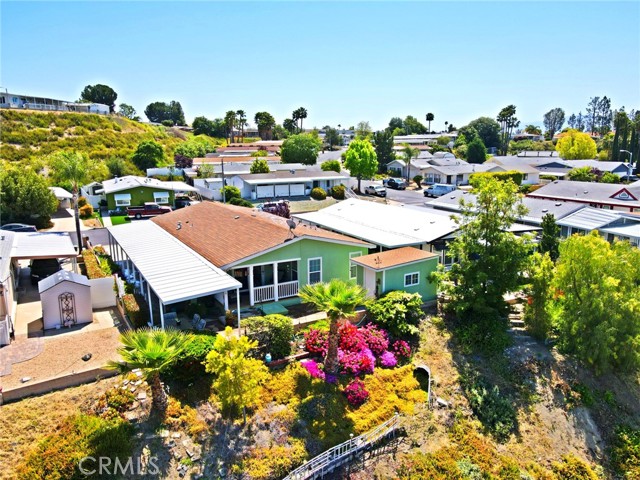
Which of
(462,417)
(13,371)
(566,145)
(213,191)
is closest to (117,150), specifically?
(213,191)

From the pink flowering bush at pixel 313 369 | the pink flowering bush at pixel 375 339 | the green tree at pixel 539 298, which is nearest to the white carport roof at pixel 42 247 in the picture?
the pink flowering bush at pixel 313 369

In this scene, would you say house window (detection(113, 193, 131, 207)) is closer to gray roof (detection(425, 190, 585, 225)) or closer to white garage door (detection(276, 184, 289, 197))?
white garage door (detection(276, 184, 289, 197))

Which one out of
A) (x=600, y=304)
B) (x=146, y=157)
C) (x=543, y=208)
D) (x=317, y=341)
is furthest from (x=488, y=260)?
(x=146, y=157)

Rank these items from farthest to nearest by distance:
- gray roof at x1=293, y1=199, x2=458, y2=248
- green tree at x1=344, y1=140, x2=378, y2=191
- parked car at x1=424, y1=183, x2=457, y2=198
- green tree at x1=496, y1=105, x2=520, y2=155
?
green tree at x1=496, y1=105, x2=520, y2=155 < green tree at x1=344, y1=140, x2=378, y2=191 < parked car at x1=424, y1=183, x2=457, y2=198 < gray roof at x1=293, y1=199, x2=458, y2=248

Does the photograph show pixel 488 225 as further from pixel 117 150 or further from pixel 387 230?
pixel 117 150

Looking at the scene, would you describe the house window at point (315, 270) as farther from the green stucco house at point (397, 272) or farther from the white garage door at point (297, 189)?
the white garage door at point (297, 189)

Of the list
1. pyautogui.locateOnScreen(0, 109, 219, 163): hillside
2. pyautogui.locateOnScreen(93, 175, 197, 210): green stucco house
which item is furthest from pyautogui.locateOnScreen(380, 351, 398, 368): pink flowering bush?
pyautogui.locateOnScreen(0, 109, 219, 163): hillside
